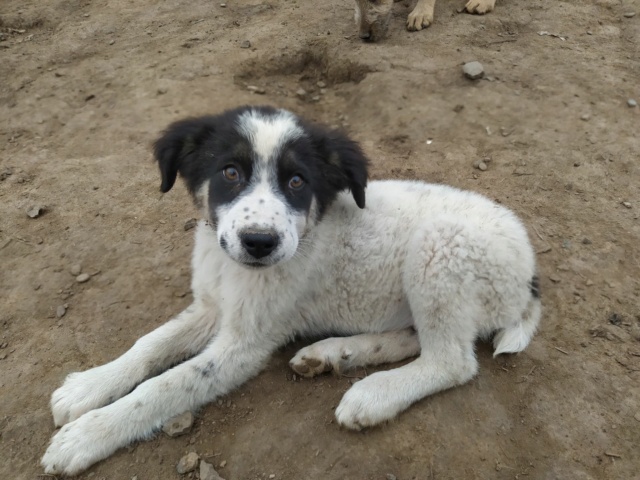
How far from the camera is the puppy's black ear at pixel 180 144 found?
273 centimetres

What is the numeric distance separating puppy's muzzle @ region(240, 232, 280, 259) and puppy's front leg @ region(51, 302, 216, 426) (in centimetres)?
91

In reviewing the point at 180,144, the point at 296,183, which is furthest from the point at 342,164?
the point at 180,144

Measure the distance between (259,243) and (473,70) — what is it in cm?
419

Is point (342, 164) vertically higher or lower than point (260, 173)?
lower

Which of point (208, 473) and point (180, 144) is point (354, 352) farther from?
point (180, 144)

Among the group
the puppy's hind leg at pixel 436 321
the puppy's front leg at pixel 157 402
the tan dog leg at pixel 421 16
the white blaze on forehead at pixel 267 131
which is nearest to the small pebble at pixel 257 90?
the tan dog leg at pixel 421 16

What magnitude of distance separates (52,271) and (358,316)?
236 centimetres

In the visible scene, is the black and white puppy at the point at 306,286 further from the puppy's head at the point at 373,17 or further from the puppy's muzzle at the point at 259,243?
the puppy's head at the point at 373,17

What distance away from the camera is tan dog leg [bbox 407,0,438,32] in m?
6.39

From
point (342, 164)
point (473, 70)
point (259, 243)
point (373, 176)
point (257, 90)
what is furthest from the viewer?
point (257, 90)

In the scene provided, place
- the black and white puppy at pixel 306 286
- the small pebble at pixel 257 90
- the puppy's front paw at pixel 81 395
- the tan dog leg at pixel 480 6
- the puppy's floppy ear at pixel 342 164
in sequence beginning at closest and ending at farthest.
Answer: the black and white puppy at pixel 306 286
the puppy's front paw at pixel 81 395
the puppy's floppy ear at pixel 342 164
the small pebble at pixel 257 90
the tan dog leg at pixel 480 6

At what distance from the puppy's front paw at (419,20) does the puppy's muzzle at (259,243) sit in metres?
5.25

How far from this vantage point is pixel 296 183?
2580 millimetres

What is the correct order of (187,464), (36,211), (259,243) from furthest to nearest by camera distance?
1. (36,211)
2. (187,464)
3. (259,243)
